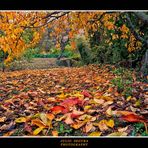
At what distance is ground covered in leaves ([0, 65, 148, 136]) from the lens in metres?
2.57

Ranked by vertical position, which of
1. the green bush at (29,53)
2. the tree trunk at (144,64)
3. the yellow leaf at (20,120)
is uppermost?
the green bush at (29,53)

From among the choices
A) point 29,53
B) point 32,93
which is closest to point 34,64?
point 29,53

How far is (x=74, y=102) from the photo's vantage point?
8.71 feet

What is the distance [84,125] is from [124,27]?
733 mm

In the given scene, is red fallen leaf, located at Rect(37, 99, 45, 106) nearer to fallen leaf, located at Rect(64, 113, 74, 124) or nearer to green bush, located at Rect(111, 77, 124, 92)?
fallen leaf, located at Rect(64, 113, 74, 124)

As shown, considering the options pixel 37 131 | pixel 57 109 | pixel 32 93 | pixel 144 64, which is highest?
pixel 144 64

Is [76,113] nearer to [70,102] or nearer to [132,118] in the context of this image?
[70,102]

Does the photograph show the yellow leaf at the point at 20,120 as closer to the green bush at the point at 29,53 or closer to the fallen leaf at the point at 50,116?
the fallen leaf at the point at 50,116

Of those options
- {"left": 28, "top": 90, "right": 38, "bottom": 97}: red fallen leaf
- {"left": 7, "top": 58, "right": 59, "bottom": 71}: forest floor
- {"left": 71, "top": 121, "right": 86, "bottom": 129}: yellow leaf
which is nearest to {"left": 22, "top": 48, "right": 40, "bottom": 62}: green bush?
{"left": 7, "top": 58, "right": 59, "bottom": 71}: forest floor

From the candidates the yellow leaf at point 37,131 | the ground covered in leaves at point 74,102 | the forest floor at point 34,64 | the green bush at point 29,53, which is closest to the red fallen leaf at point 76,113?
the ground covered in leaves at point 74,102

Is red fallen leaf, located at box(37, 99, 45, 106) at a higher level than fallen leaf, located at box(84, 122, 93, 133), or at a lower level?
higher

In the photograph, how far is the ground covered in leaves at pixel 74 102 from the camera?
257 centimetres
